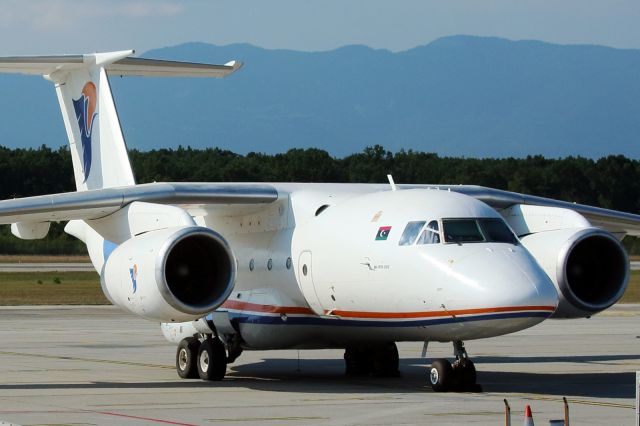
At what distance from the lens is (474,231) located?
18.1m

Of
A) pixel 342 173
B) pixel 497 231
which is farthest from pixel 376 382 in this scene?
pixel 342 173

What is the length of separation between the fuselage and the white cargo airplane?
0.07 ft

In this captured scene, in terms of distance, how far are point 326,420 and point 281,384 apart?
15.8 ft

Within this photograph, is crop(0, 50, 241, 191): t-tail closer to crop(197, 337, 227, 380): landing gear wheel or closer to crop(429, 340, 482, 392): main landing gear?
crop(197, 337, 227, 380): landing gear wheel

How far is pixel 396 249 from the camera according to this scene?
18.2 metres

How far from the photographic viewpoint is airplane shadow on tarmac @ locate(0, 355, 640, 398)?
19203mm

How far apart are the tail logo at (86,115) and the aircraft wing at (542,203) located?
5619 millimetres

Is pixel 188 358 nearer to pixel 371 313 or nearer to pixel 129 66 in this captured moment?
pixel 371 313

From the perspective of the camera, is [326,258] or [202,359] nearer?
[326,258]

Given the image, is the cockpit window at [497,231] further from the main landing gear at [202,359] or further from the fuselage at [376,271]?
the main landing gear at [202,359]

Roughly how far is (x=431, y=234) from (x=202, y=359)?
4674 mm

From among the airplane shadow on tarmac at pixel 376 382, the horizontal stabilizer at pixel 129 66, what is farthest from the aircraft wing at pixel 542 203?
the horizontal stabilizer at pixel 129 66

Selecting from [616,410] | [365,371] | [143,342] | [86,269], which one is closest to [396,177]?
[86,269]

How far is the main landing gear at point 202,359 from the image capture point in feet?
67.6
